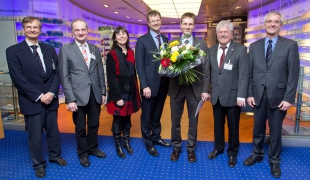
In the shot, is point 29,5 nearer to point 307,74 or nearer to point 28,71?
point 28,71

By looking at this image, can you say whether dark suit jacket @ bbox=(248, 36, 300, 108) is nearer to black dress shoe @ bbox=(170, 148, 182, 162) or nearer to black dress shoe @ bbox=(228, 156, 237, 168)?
black dress shoe @ bbox=(228, 156, 237, 168)

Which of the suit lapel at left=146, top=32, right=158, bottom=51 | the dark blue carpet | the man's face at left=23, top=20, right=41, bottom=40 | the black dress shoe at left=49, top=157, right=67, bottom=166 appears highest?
the man's face at left=23, top=20, right=41, bottom=40

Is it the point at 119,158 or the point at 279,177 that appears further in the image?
the point at 119,158

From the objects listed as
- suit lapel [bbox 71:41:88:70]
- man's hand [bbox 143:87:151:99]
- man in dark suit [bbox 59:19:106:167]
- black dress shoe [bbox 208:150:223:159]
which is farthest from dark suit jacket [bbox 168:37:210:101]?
suit lapel [bbox 71:41:88:70]

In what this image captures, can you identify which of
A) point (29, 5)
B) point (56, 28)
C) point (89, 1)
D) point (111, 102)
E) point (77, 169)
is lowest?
point (77, 169)

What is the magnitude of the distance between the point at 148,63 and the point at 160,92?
1.48ft

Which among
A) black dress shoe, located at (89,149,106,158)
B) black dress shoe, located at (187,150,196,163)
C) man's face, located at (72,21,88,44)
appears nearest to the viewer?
man's face, located at (72,21,88,44)

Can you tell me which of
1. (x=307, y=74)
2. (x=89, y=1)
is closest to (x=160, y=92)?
(x=307, y=74)

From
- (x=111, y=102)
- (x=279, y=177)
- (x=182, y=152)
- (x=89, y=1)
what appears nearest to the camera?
(x=279, y=177)

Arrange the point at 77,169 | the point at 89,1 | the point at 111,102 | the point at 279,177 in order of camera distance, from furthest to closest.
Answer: the point at 89,1, the point at 111,102, the point at 77,169, the point at 279,177

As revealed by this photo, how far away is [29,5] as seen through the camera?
262 inches

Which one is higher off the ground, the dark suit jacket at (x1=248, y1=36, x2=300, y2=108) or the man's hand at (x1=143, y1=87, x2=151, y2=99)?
the dark suit jacket at (x1=248, y1=36, x2=300, y2=108)

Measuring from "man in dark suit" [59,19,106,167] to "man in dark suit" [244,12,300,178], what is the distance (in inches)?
73.5

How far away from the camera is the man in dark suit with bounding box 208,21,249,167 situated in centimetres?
257
